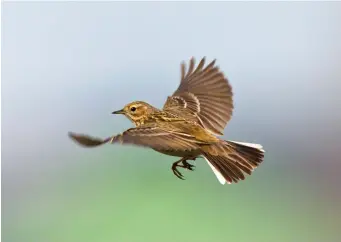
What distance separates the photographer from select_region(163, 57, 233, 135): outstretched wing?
8.30 feet

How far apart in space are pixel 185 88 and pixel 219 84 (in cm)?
28

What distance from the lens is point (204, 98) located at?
292 centimetres

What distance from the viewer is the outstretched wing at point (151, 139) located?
1.25m

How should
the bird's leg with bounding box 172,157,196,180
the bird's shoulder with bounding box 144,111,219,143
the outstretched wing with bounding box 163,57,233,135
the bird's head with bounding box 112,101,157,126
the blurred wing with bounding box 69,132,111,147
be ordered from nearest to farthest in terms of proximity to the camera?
the blurred wing with bounding box 69,132,111,147 → the bird's leg with bounding box 172,157,196,180 → the bird's shoulder with bounding box 144,111,219,143 → the bird's head with bounding box 112,101,157,126 → the outstretched wing with bounding box 163,57,233,135

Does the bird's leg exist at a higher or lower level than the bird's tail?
lower

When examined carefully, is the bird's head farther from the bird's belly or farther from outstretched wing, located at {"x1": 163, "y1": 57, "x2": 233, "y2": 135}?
the bird's belly

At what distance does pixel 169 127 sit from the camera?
1916 millimetres

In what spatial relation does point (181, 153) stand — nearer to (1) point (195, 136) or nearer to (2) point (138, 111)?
(1) point (195, 136)

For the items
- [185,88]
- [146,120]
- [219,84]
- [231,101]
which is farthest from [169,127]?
[185,88]

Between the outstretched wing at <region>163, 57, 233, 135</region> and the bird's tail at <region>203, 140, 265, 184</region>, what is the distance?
50 cm

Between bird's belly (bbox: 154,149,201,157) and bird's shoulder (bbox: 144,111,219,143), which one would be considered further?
bird's shoulder (bbox: 144,111,219,143)

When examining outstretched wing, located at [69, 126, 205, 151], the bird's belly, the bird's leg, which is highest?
outstretched wing, located at [69, 126, 205, 151]

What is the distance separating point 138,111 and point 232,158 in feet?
1.85

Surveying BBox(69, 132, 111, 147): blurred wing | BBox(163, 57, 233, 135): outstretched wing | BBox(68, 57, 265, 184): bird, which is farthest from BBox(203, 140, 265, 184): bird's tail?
BBox(163, 57, 233, 135): outstretched wing
